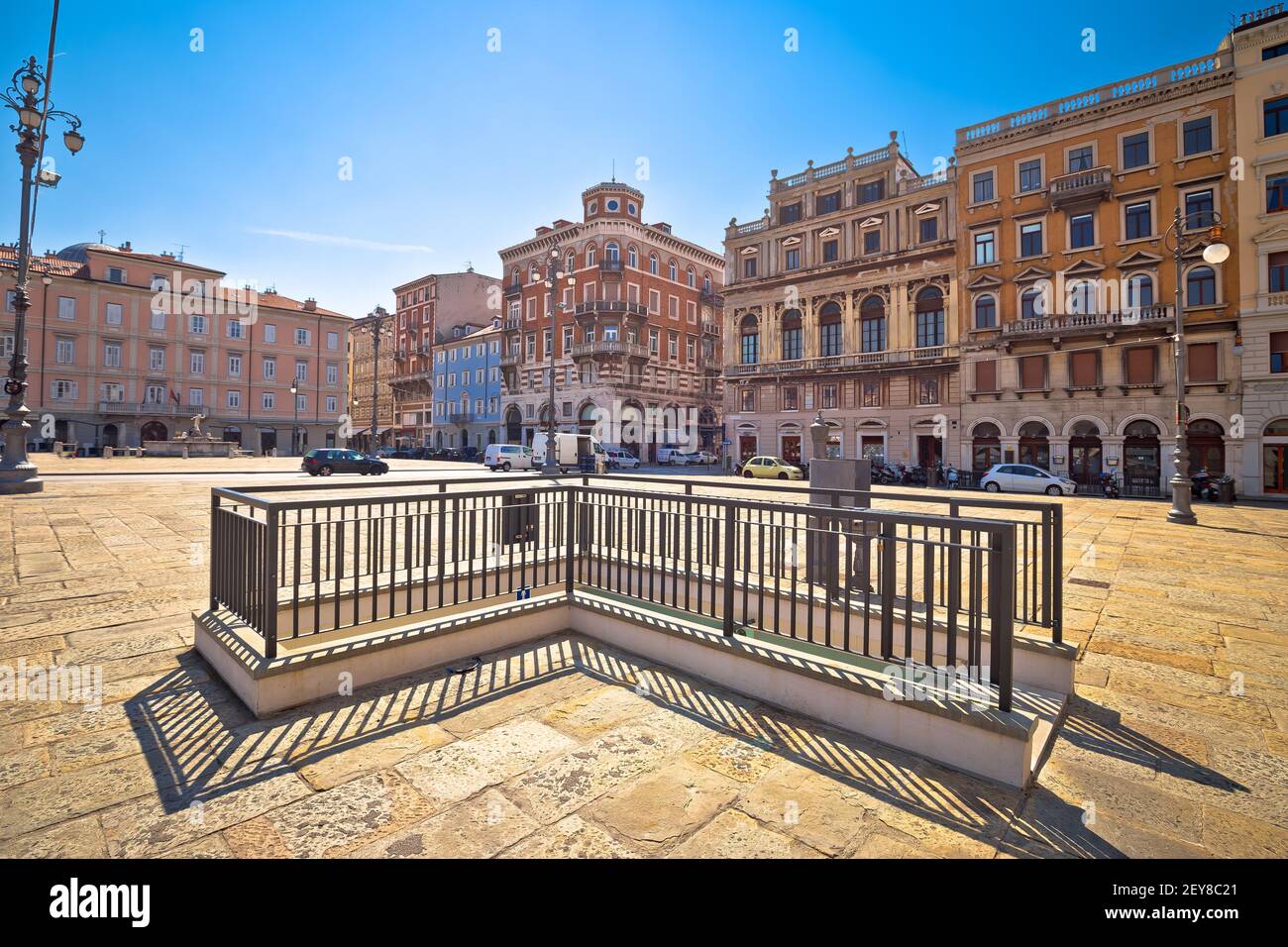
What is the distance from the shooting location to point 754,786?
9.34 ft

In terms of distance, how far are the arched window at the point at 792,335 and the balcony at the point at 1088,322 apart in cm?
1283

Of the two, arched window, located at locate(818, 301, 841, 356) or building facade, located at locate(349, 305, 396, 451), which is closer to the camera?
arched window, located at locate(818, 301, 841, 356)

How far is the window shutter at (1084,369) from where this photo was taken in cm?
2833

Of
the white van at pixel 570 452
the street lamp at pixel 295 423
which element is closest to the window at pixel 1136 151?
the white van at pixel 570 452

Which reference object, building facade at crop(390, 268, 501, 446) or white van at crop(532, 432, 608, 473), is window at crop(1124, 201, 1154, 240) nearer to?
white van at crop(532, 432, 608, 473)

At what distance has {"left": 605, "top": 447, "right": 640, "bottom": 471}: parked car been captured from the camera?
38.9 metres

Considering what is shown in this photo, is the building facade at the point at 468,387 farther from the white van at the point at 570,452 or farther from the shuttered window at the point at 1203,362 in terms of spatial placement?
the shuttered window at the point at 1203,362

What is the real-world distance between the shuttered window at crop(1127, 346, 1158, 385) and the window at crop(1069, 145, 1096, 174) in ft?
30.6

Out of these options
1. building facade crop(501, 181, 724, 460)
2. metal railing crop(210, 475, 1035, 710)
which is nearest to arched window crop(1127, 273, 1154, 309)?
metal railing crop(210, 475, 1035, 710)

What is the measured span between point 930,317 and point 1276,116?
48.9ft
